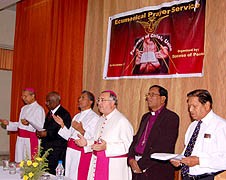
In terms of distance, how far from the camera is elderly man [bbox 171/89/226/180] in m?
3.00

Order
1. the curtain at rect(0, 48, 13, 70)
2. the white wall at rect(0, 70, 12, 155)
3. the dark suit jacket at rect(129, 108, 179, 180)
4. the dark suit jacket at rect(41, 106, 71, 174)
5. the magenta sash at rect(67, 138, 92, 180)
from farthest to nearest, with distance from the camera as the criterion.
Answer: the curtain at rect(0, 48, 13, 70) → the white wall at rect(0, 70, 12, 155) → the dark suit jacket at rect(41, 106, 71, 174) → the magenta sash at rect(67, 138, 92, 180) → the dark suit jacket at rect(129, 108, 179, 180)

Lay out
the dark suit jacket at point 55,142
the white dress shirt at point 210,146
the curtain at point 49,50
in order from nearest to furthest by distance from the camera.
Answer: the white dress shirt at point 210,146
the dark suit jacket at point 55,142
the curtain at point 49,50

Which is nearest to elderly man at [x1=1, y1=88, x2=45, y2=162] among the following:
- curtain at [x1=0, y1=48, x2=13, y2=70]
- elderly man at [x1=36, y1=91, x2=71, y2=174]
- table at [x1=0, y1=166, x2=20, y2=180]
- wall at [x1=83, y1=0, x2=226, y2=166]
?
elderly man at [x1=36, y1=91, x2=71, y2=174]

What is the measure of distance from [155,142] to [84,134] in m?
1.24

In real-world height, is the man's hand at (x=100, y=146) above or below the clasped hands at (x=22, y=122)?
below

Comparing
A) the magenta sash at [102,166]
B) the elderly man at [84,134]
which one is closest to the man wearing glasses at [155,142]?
the magenta sash at [102,166]

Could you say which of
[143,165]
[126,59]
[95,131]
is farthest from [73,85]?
[143,165]

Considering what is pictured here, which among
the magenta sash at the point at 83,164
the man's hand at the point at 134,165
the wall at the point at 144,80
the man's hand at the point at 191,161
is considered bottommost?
the magenta sash at the point at 83,164

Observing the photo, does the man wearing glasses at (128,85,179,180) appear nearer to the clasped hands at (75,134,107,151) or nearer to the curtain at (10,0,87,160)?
the clasped hands at (75,134,107,151)

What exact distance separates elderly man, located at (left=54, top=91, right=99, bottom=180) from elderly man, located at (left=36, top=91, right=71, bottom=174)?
0.31 metres

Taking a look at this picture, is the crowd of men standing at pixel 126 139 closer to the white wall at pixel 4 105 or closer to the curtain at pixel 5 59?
the white wall at pixel 4 105

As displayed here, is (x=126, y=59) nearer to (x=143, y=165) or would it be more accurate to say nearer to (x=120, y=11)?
(x=120, y=11)

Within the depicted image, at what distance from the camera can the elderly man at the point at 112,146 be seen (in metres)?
4.05

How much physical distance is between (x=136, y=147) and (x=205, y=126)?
3.37 ft
